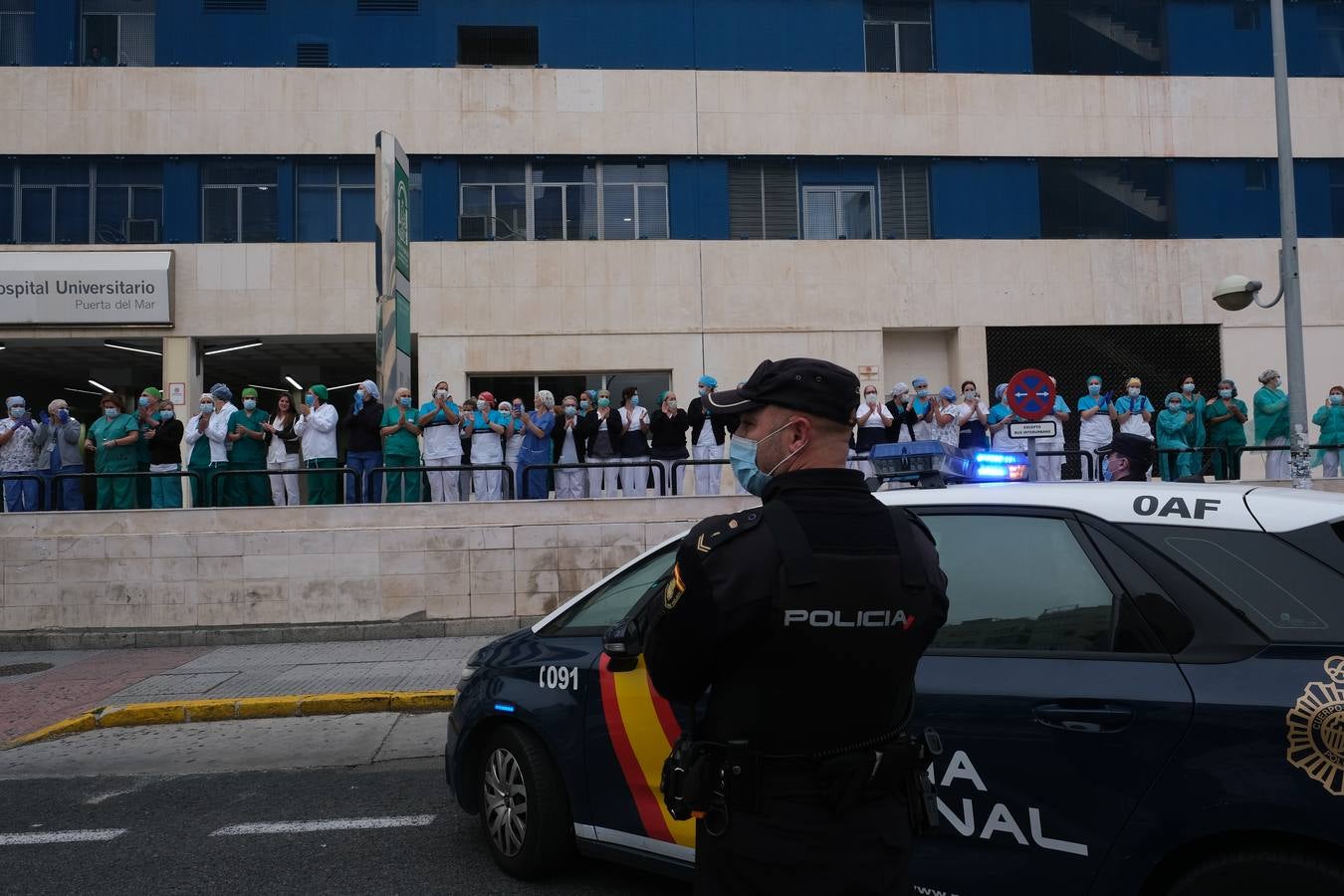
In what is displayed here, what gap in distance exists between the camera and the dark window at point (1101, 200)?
20.3 m

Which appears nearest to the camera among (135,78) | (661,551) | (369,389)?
(661,551)

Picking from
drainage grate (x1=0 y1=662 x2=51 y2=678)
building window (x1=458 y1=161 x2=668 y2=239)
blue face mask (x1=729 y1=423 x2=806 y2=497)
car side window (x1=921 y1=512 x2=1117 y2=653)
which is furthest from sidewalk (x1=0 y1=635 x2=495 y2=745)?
building window (x1=458 y1=161 x2=668 y2=239)

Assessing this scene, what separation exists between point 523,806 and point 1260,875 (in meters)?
2.71

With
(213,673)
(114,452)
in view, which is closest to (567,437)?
(114,452)

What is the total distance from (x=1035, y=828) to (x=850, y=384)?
5.23ft

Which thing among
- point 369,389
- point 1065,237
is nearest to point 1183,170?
point 1065,237

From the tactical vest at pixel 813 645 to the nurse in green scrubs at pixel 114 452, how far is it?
12.3 meters

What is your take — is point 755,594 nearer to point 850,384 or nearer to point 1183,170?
point 850,384

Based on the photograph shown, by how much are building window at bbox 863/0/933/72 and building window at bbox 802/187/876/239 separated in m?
2.57

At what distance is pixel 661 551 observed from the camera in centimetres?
420

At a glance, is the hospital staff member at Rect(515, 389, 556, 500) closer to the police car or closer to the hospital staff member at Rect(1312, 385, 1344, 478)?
the police car

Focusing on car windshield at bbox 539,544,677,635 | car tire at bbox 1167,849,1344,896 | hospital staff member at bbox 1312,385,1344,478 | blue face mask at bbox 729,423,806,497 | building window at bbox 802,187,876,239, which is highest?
building window at bbox 802,187,876,239

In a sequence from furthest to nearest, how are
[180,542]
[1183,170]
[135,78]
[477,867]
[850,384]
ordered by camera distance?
1. [1183,170]
2. [135,78]
3. [180,542]
4. [477,867]
5. [850,384]

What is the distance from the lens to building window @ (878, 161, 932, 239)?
2019cm
